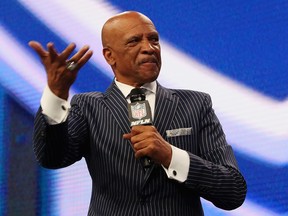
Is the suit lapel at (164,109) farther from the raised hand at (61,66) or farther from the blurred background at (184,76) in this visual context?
the blurred background at (184,76)

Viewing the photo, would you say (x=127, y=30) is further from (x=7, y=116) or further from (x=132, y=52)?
(x=7, y=116)

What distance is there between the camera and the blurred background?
2107 millimetres

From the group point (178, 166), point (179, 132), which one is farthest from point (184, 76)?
point (178, 166)

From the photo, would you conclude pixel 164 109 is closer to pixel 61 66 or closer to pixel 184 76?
pixel 61 66

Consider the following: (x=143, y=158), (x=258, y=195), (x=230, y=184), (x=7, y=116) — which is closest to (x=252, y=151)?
(x=258, y=195)

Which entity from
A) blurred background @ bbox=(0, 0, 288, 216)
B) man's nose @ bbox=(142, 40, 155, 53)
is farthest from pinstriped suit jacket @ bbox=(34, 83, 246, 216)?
blurred background @ bbox=(0, 0, 288, 216)

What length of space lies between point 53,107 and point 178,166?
0.31 metres

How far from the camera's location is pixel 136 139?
1.34 metres

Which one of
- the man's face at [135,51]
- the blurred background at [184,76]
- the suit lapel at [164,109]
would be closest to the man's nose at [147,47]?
the man's face at [135,51]

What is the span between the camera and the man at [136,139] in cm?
139

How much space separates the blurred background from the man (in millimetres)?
552

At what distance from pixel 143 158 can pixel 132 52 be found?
A: 335mm

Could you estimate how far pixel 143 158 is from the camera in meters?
1.37

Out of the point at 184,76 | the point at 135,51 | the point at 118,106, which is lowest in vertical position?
the point at 184,76
